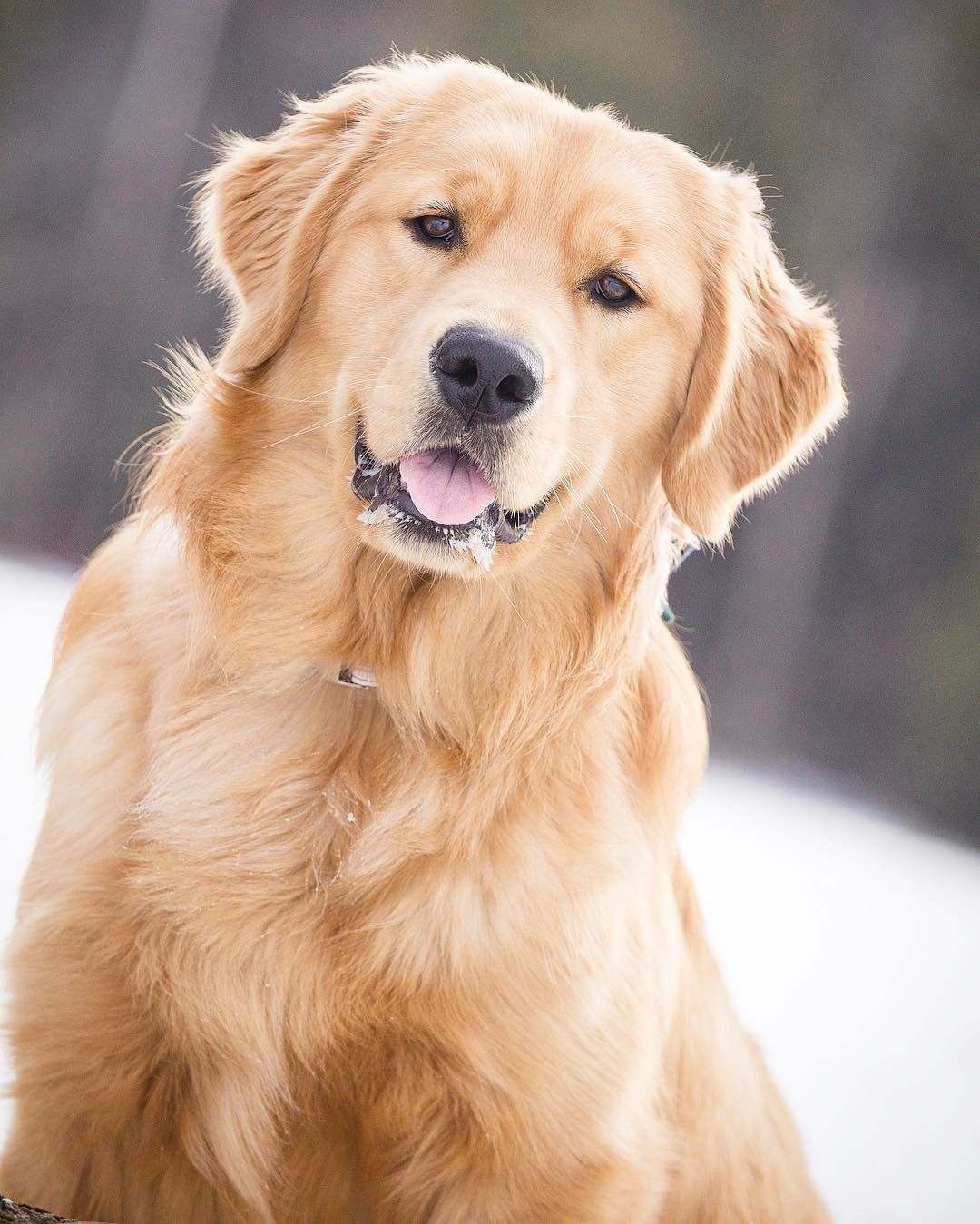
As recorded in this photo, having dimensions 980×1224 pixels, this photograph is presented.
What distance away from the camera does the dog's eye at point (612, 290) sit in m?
2.03

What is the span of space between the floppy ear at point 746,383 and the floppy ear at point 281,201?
2.25 ft

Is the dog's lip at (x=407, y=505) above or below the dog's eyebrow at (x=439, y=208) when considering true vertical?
below

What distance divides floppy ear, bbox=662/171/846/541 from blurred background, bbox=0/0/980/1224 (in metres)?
1.92

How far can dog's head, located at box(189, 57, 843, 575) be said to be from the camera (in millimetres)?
1828

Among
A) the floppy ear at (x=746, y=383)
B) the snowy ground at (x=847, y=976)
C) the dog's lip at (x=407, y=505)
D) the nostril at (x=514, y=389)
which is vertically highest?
the floppy ear at (x=746, y=383)

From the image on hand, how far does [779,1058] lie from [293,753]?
2154mm

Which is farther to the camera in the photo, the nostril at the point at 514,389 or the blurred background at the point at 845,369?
the blurred background at the point at 845,369

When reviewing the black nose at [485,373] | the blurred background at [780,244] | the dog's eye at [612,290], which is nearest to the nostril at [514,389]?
the black nose at [485,373]

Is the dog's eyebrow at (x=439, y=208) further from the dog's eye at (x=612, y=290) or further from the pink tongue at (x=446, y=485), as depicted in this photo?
the pink tongue at (x=446, y=485)

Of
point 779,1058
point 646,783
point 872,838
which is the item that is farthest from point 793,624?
point 646,783

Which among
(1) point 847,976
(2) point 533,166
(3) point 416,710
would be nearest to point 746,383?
(2) point 533,166

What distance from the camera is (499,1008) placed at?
1821 mm

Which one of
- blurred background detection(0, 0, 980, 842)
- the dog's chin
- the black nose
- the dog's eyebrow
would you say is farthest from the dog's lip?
blurred background detection(0, 0, 980, 842)

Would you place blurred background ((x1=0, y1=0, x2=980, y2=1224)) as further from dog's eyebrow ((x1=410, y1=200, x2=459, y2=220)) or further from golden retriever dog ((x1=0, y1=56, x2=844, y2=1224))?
dog's eyebrow ((x1=410, y1=200, x2=459, y2=220))
